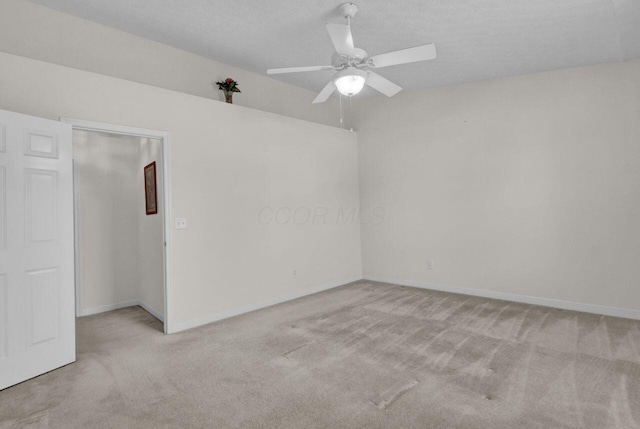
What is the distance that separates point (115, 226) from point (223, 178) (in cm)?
187

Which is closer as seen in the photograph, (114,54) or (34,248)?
(34,248)

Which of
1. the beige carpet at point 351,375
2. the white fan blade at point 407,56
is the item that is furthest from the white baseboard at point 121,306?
the white fan blade at point 407,56

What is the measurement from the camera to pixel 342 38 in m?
2.42

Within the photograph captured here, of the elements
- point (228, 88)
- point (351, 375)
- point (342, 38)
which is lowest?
point (351, 375)

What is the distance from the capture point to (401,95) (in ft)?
16.9

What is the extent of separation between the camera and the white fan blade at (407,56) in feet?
7.84

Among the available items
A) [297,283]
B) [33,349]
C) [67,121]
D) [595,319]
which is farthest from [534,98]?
[33,349]

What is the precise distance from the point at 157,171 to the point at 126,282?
176cm

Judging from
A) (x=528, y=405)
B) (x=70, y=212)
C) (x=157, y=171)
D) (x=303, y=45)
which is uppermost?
(x=303, y=45)

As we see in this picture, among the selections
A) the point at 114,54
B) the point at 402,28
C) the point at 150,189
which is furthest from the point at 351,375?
the point at 114,54

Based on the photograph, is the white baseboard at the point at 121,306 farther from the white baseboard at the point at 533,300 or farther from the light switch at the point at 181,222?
the white baseboard at the point at 533,300

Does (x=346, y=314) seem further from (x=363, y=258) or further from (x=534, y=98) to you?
(x=534, y=98)

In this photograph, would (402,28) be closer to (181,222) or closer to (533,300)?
(181,222)

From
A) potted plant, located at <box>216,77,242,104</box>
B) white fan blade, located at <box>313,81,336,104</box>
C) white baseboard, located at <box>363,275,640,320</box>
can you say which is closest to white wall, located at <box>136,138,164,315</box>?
potted plant, located at <box>216,77,242,104</box>
